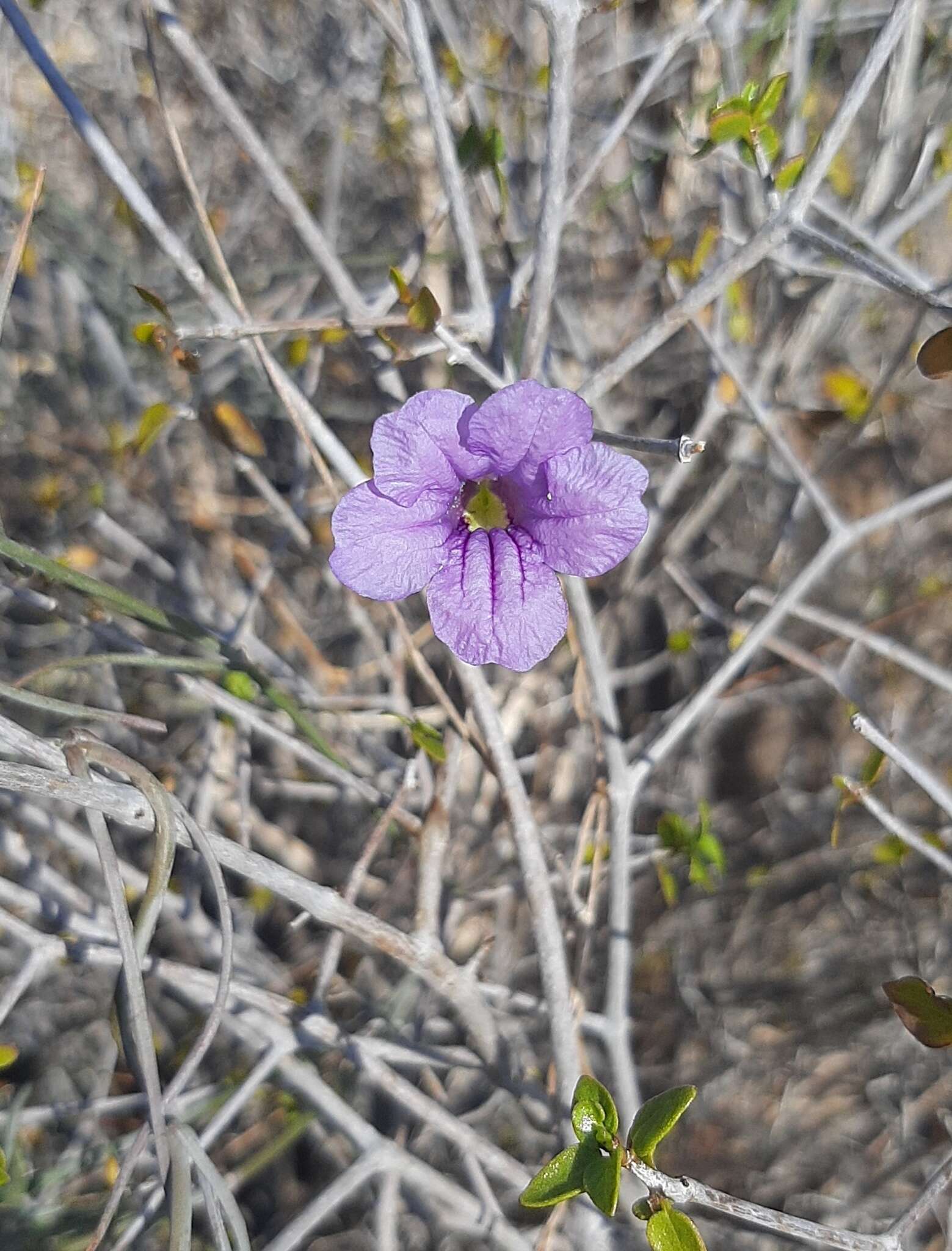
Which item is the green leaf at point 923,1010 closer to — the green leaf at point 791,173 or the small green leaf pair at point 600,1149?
the small green leaf pair at point 600,1149

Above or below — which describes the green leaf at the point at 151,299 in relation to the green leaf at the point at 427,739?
above

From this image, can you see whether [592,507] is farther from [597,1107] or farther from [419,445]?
[597,1107]

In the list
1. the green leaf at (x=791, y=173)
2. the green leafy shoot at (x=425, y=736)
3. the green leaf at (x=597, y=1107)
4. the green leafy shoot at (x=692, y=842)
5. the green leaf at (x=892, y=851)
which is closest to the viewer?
the green leaf at (x=597, y=1107)

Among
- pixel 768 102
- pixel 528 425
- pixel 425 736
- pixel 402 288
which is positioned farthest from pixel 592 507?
pixel 768 102

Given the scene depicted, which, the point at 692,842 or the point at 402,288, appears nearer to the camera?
the point at 402,288

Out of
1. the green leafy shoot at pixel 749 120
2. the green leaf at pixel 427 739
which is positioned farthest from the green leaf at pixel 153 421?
the green leafy shoot at pixel 749 120

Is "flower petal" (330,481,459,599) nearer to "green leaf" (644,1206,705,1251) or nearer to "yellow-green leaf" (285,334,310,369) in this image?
"yellow-green leaf" (285,334,310,369)
